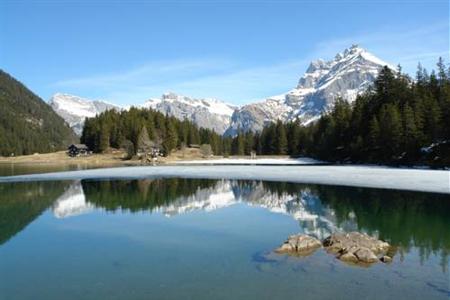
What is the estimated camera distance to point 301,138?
18012 centimetres

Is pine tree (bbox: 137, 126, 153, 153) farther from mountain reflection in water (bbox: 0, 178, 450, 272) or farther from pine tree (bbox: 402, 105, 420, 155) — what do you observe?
pine tree (bbox: 402, 105, 420, 155)

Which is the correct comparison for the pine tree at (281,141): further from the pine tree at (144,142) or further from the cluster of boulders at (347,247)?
the cluster of boulders at (347,247)

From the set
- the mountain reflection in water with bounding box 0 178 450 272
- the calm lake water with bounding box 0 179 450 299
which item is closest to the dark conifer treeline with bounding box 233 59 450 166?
the mountain reflection in water with bounding box 0 178 450 272

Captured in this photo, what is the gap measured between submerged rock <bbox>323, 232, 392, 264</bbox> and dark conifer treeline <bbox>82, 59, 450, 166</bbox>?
57.7 m

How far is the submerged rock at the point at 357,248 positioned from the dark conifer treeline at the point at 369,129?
5772cm

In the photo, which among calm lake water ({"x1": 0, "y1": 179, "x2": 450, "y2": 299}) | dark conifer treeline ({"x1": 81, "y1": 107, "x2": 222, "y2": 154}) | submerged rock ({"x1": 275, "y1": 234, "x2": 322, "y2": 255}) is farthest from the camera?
dark conifer treeline ({"x1": 81, "y1": 107, "x2": 222, "y2": 154})

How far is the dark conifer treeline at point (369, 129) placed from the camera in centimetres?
8119

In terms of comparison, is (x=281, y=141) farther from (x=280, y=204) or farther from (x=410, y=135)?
(x=280, y=204)

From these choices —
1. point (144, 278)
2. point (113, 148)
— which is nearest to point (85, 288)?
point (144, 278)

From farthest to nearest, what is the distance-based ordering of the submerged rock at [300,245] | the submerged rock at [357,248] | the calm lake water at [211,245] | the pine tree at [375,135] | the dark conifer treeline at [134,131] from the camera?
1. the dark conifer treeline at [134,131]
2. the pine tree at [375,135]
3. the submerged rock at [300,245]
4. the submerged rock at [357,248]
5. the calm lake water at [211,245]

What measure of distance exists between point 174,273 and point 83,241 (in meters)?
9.49

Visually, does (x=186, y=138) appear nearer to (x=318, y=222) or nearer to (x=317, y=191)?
(x=317, y=191)

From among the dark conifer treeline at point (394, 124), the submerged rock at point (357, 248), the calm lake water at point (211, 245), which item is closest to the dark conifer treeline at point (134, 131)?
the dark conifer treeline at point (394, 124)

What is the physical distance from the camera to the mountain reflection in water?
2708 centimetres
